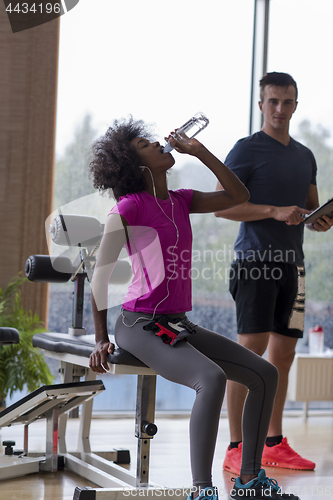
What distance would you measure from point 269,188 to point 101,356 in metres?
1.01

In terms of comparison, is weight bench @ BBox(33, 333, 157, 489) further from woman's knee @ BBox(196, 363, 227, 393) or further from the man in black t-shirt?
the man in black t-shirt

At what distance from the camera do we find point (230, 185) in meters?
1.95

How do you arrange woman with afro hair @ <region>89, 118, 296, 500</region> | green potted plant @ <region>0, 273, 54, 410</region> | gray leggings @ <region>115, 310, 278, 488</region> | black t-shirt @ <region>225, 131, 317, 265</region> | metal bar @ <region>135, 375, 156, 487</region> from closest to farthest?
gray leggings @ <region>115, 310, 278, 488</region> → woman with afro hair @ <region>89, 118, 296, 500</region> → metal bar @ <region>135, 375, 156, 487</region> → black t-shirt @ <region>225, 131, 317, 265</region> → green potted plant @ <region>0, 273, 54, 410</region>

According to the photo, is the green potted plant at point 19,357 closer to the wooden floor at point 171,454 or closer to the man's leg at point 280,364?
the wooden floor at point 171,454

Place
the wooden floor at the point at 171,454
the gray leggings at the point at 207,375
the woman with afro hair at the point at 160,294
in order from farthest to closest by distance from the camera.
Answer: the wooden floor at the point at 171,454, the woman with afro hair at the point at 160,294, the gray leggings at the point at 207,375

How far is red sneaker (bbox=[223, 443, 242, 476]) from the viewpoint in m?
2.17

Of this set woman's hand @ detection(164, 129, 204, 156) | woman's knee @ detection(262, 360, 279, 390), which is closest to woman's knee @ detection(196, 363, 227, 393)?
woman's knee @ detection(262, 360, 279, 390)

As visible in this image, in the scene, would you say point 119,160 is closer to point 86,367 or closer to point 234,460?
point 86,367

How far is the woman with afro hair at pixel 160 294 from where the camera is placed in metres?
1.64

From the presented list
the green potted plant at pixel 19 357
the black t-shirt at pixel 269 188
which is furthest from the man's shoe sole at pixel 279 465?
the green potted plant at pixel 19 357

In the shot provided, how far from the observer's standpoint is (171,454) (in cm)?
251


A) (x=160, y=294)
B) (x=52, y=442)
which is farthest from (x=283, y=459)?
(x=160, y=294)

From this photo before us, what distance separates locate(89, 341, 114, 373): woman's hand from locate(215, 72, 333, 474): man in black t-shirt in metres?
0.71

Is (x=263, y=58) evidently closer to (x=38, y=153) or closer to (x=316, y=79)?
(x=316, y=79)
